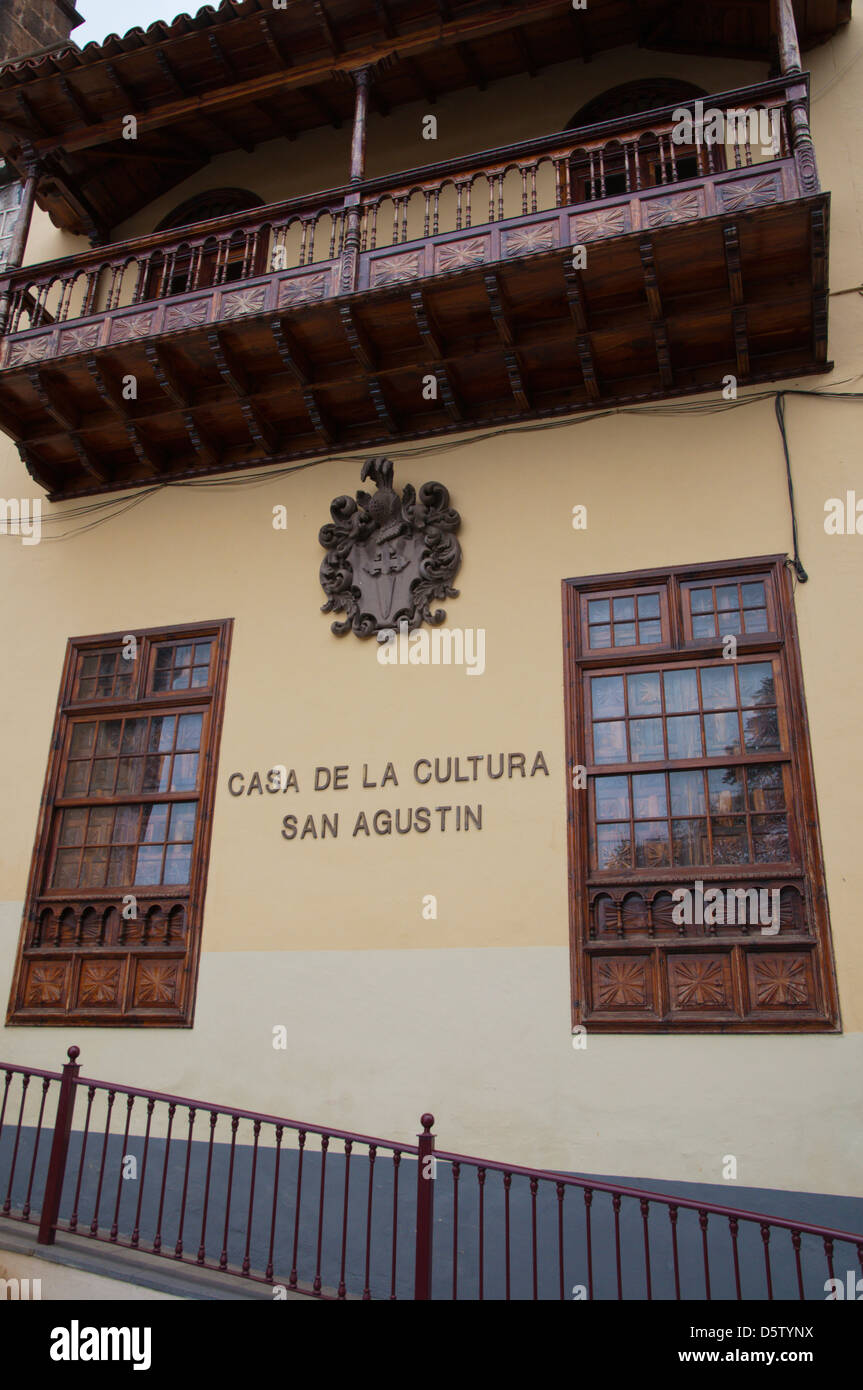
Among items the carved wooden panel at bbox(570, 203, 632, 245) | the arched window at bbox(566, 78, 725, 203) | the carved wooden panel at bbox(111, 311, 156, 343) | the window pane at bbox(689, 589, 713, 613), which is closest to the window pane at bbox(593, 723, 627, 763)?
the window pane at bbox(689, 589, 713, 613)

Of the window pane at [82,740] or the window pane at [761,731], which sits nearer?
the window pane at [761,731]

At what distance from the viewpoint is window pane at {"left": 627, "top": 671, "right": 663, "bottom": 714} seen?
713cm

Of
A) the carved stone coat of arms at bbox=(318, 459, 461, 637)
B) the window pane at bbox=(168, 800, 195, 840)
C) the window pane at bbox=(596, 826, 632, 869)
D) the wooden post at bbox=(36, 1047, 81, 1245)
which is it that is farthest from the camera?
the window pane at bbox=(168, 800, 195, 840)

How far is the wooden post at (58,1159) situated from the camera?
19.3 feet

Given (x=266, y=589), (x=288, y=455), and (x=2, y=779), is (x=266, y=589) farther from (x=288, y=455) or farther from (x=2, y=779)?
(x=2, y=779)

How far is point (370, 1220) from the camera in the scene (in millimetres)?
5238

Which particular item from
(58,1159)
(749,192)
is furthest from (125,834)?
(749,192)

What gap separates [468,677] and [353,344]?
271cm

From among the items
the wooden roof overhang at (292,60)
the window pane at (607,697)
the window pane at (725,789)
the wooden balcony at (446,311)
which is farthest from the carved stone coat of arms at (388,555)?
the wooden roof overhang at (292,60)

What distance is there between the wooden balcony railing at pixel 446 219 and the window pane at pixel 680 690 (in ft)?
10.1

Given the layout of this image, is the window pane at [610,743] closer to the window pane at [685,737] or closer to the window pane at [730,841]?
the window pane at [685,737]

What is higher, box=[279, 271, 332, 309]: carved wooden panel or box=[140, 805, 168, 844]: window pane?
box=[279, 271, 332, 309]: carved wooden panel

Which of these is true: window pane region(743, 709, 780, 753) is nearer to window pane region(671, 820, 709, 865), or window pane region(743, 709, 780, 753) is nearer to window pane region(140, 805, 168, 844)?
window pane region(671, 820, 709, 865)

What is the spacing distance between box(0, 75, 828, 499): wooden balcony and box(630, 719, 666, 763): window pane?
2.53 meters
